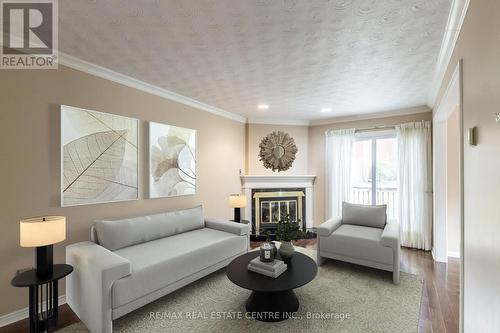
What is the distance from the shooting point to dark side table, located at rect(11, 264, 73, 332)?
179 centimetres

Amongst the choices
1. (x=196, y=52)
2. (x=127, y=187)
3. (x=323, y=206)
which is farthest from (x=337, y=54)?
(x=323, y=206)

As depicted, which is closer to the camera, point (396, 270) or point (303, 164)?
point (396, 270)

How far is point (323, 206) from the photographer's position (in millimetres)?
5129

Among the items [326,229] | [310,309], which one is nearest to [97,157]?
[310,309]

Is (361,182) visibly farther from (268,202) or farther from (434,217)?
(268,202)

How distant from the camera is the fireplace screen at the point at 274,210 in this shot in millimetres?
4812

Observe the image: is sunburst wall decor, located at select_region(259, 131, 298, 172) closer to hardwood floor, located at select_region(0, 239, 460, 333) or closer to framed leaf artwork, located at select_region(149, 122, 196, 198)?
framed leaf artwork, located at select_region(149, 122, 196, 198)

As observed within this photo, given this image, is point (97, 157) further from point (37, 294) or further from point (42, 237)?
point (37, 294)

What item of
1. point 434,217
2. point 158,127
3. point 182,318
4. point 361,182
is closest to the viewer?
point 182,318

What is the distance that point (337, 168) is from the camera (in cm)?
491

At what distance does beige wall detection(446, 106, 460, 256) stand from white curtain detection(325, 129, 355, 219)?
151cm

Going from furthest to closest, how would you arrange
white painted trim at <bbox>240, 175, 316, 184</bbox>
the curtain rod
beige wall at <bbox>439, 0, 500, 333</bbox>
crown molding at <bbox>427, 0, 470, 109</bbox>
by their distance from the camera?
white painted trim at <bbox>240, 175, 316, 184</bbox> < the curtain rod < crown molding at <bbox>427, 0, 470, 109</bbox> < beige wall at <bbox>439, 0, 500, 333</bbox>

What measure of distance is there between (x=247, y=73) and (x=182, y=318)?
266 cm

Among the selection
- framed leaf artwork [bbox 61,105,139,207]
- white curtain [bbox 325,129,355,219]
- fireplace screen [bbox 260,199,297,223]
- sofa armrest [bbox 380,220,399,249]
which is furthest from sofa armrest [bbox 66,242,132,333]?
white curtain [bbox 325,129,355,219]
